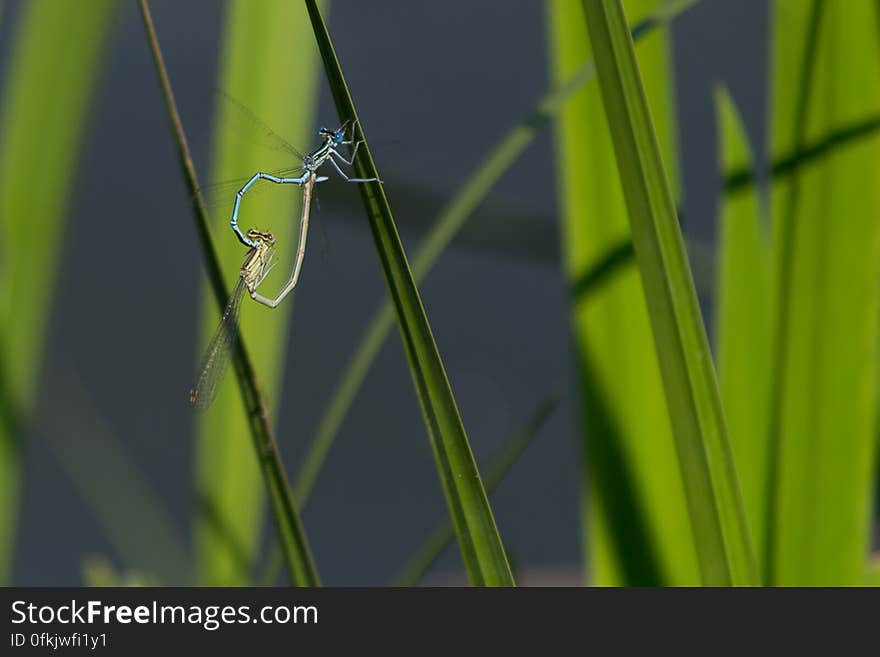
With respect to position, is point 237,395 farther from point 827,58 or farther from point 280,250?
point 827,58

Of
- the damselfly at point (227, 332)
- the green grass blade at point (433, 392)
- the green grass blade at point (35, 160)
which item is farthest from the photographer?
the green grass blade at point (35, 160)

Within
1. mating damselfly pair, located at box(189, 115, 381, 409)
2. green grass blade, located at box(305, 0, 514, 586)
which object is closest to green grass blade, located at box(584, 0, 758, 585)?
green grass blade, located at box(305, 0, 514, 586)

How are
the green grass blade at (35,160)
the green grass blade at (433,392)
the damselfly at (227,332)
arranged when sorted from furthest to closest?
the green grass blade at (35,160) < the damselfly at (227,332) < the green grass blade at (433,392)

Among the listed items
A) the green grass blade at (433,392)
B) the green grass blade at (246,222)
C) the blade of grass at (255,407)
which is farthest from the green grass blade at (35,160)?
the green grass blade at (433,392)

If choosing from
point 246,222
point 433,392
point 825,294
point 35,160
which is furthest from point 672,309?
point 35,160

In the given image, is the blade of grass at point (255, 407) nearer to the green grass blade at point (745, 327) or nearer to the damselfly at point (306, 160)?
the damselfly at point (306, 160)
